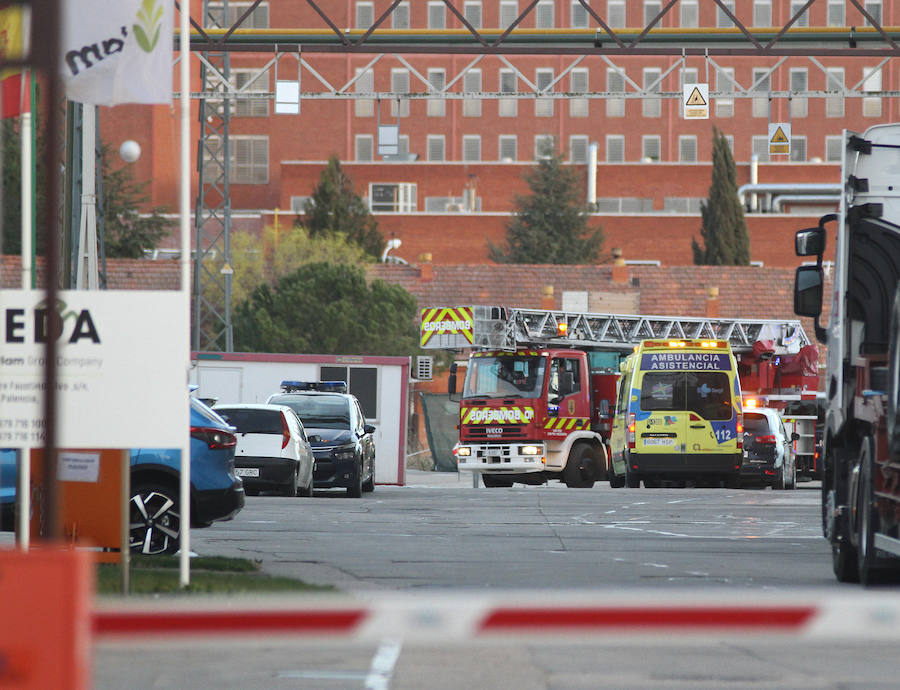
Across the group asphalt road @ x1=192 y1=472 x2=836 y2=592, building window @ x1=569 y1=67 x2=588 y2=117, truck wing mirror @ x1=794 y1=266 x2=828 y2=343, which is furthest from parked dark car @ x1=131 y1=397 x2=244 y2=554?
building window @ x1=569 y1=67 x2=588 y2=117

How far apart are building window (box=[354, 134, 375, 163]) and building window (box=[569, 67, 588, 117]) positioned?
487 inches

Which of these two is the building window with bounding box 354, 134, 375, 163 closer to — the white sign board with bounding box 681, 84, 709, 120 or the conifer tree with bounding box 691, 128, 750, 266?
the conifer tree with bounding box 691, 128, 750, 266

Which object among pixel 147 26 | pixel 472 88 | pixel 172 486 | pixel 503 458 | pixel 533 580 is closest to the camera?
pixel 147 26

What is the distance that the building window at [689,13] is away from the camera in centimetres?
10812

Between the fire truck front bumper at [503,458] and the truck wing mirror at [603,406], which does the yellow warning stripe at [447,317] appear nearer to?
the fire truck front bumper at [503,458]

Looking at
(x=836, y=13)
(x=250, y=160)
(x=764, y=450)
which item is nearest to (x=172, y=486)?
(x=764, y=450)

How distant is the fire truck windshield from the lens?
3416 centimetres

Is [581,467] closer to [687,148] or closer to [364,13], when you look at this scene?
[364,13]

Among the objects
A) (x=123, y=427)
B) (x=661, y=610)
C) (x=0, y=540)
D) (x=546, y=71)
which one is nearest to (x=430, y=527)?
(x=0, y=540)

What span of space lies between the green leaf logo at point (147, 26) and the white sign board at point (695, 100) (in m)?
20.0

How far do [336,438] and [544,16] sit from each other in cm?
7853

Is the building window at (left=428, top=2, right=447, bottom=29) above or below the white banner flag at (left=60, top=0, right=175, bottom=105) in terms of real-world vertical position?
above

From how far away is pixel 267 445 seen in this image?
25953 mm

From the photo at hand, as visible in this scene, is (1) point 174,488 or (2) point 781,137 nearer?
(1) point 174,488
